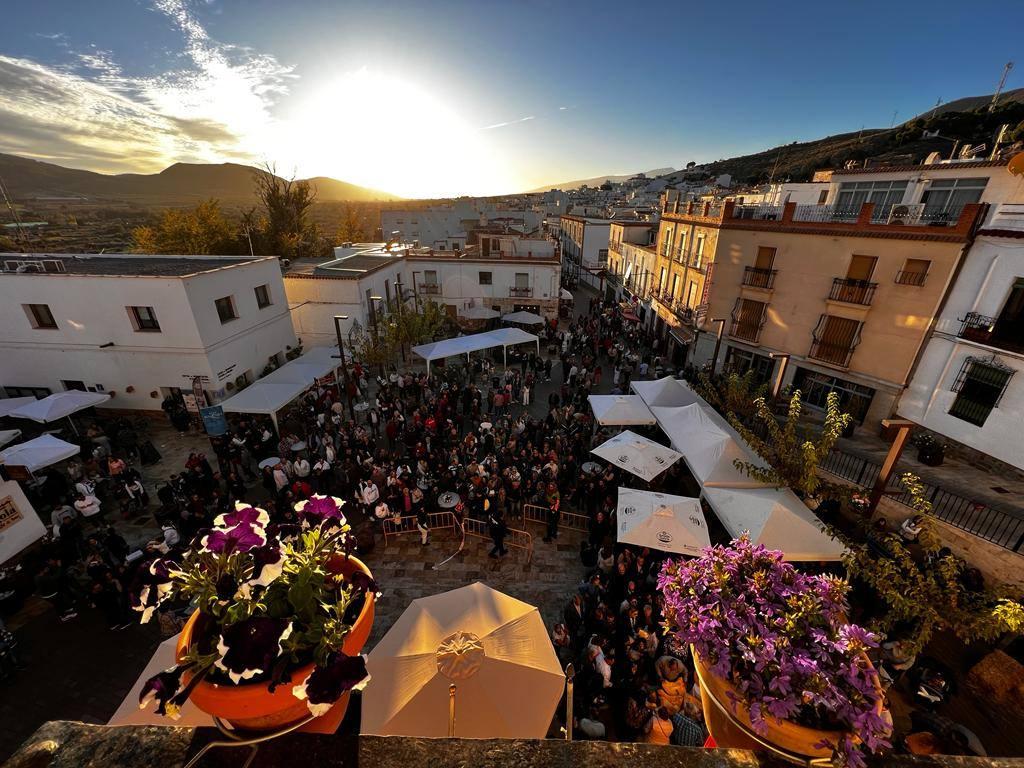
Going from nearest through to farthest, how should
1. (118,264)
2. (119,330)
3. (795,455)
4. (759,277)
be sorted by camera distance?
(795,455) → (119,330) → (118,264) → (759,277)

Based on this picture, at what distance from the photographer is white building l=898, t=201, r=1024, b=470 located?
12.8 metres

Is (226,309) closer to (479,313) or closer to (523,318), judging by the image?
(479,313)

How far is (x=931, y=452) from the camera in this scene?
1416 cm

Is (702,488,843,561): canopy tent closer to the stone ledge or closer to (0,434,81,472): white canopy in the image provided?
the stone ledge

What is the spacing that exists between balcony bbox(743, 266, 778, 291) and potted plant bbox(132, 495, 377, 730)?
2213 centimetres

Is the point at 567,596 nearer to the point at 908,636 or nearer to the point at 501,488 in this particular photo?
the point at 501,488

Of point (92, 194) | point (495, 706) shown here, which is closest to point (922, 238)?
point (495, 706)

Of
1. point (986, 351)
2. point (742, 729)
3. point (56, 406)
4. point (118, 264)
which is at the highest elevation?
point (742, 729)

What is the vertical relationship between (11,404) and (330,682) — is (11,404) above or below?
below

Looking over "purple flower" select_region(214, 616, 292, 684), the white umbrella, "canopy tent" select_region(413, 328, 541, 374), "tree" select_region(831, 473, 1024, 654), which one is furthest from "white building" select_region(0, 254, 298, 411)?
"tree" select_region(831, 473, 1024, 654)

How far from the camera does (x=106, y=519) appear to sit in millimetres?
12320

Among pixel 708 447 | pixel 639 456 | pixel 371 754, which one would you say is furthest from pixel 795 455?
pixel 371 754

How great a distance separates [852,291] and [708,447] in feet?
36.9

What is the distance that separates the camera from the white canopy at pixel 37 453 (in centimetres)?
1178
